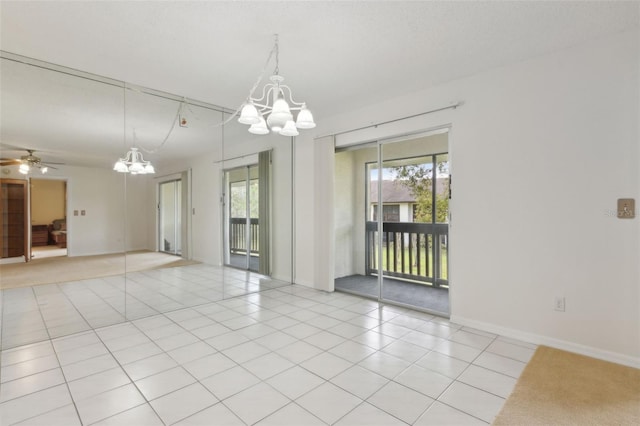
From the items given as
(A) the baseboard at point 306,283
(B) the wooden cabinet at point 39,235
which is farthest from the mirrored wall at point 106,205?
(A) the baseboard at point 306,283

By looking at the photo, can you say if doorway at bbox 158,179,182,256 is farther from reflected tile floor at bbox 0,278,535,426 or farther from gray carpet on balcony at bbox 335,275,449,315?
gray carpet on balcony at bbox 335,275,449,315

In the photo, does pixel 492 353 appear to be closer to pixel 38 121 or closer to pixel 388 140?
pixel 388 140

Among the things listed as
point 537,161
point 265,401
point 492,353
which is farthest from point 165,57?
point 492,353

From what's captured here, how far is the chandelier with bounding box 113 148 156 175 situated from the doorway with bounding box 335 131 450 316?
283 cm

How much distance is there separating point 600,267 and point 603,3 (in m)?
2.04

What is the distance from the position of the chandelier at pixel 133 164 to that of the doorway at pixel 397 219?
9.28ft

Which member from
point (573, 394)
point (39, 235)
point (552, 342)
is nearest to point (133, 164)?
point (39, 235)

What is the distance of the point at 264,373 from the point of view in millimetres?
2246

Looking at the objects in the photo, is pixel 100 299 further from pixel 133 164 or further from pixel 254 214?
pixel 254 214

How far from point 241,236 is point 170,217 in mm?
1333

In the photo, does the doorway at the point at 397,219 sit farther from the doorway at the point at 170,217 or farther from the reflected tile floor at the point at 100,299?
the doorway at the point at 170,217

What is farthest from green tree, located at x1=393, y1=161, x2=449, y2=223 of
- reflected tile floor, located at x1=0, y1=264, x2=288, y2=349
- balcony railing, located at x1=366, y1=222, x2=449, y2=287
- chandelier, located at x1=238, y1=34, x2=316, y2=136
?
reflected tile floor, located at x1=0, y1=264, x2=288, y2=349

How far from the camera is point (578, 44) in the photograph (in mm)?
2586

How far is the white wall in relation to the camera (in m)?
2.42
